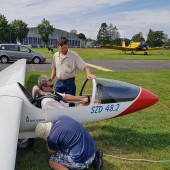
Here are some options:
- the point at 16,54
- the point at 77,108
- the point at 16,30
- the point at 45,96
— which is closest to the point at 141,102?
the point at 77,108

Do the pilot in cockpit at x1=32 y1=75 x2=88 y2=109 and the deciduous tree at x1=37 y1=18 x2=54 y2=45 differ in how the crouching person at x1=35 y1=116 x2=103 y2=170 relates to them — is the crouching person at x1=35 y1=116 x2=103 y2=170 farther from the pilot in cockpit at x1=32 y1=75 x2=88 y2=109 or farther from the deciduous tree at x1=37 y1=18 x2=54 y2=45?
the deciduous tree at x1=37 y1=18 x2=54 y2=45

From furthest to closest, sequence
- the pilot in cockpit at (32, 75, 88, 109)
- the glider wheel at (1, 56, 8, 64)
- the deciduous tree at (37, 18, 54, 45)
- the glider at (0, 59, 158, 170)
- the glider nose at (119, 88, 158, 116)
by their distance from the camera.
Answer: the deciduous tree at (37, 18, 54, 45)
the glider wheel at (1, 56, 8, 64)
the glider nose at (119, 88, 158, 116)
the pilot in cockpit at (32, 75, 88, 109)
the glider at (0, 59, 158, 170)

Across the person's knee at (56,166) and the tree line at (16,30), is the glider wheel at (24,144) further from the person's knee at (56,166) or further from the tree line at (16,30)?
the tree line at (16,30)

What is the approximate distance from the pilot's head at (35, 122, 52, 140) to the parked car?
22088mm

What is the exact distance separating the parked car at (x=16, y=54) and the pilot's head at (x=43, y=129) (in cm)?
2209

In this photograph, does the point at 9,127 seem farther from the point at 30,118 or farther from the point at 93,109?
the point at 93,109

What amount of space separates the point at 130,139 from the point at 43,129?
2295mm

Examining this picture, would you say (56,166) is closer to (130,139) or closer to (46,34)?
(130,139)

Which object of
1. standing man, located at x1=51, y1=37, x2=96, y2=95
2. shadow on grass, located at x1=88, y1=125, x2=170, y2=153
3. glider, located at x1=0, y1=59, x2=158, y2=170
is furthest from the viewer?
standing man, located at x1=51, y1=37, x2=96, y2=95

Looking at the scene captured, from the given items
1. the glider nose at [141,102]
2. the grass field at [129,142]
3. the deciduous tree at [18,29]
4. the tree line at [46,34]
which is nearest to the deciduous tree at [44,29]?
the tree line at [46,34]

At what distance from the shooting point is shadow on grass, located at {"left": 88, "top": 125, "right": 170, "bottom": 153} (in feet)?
20.5

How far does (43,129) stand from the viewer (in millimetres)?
5160

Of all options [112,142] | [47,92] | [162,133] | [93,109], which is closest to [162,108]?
[162,133]

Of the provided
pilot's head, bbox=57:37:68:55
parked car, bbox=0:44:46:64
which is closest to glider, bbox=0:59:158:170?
pilot's head, bbox=57:37:68:55
